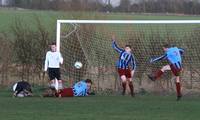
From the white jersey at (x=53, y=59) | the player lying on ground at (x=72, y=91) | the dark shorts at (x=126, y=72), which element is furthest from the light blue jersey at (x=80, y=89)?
the dark shorts at (x=126, y=72)

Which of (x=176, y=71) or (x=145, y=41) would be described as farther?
(x=145, y=41)

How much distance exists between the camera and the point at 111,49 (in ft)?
79.5

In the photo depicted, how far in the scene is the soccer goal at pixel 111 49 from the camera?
23875 millimetres

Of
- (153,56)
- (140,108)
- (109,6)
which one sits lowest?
(140,108)

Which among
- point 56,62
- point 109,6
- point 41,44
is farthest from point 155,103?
point 109,6

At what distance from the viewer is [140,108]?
56.6ft

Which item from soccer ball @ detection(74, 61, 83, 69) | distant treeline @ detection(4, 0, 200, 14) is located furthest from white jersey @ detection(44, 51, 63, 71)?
distant treeline @ detection(4, 0, 200, 14)

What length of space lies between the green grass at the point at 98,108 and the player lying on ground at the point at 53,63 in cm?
152

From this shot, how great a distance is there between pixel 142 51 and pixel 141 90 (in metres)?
1.47

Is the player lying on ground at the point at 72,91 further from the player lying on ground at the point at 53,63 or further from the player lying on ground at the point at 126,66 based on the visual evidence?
the player lying on ground at the point at 126,66

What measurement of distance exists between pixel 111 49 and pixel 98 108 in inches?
285

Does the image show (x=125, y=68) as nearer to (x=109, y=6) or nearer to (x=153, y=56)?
(x=153, y=56)

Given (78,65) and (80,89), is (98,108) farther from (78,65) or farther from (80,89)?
(78,65)

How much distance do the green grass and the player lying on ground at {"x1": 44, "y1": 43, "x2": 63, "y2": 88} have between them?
5.00 ft
